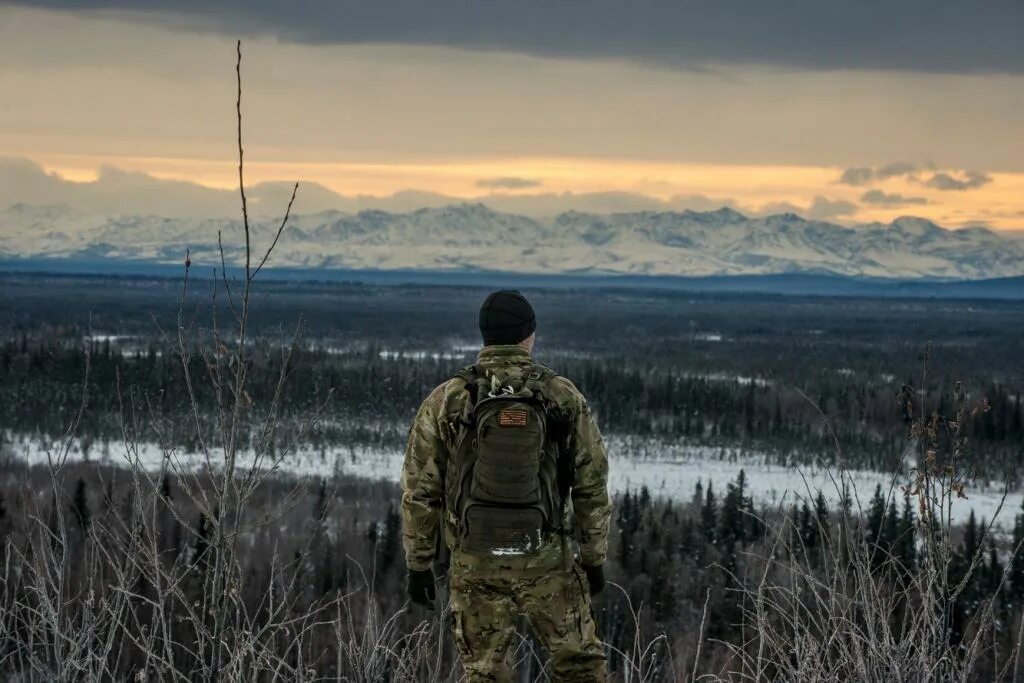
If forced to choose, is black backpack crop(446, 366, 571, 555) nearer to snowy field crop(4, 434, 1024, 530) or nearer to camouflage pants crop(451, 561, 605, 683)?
camouflage pants crop(451, 561, 605, 683)

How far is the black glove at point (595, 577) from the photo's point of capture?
5.15 metres

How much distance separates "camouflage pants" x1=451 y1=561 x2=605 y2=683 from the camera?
507 centimetres

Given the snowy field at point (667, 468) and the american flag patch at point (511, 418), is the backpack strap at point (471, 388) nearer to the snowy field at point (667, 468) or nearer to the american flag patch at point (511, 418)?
the american flag patch at point (511, 418)

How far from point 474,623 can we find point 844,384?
138912 millimetres

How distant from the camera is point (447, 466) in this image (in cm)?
520

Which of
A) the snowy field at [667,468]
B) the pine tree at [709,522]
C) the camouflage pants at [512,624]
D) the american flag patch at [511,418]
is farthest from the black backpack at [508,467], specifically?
the snowy field at [667,468]

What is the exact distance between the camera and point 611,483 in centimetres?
8506

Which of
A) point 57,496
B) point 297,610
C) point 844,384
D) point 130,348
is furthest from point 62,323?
point 57,496

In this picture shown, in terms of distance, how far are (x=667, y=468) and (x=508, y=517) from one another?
92801 millimetres

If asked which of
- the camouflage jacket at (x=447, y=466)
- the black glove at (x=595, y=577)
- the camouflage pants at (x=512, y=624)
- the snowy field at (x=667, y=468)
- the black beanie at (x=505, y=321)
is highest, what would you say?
the black beanie at (x=505, y=321)

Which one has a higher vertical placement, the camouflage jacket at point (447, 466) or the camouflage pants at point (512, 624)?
the camouflage jacket at point (447, 466)

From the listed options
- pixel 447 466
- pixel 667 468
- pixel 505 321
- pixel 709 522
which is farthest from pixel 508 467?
pixel 667 468

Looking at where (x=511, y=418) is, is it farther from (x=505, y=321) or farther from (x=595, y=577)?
(x=595, y=577)

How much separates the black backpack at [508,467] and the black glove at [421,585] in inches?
8.6
